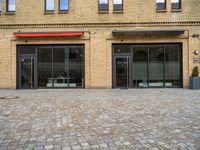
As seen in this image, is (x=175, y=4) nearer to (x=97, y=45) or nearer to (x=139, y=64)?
(x=139, y=64)

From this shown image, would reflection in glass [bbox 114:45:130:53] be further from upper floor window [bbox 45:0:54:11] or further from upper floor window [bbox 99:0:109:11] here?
upper floor window [bbox 45:0:54:11]

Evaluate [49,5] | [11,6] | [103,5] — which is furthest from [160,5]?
[11,6]

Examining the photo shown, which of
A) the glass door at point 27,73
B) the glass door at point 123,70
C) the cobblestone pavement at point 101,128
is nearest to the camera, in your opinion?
the cobblestone pavement at point 101,128

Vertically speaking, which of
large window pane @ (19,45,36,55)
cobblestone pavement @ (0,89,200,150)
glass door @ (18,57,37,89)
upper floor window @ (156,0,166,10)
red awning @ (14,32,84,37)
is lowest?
cobblestone pavement @ (0,89,200,150)

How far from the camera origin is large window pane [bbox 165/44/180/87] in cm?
1877

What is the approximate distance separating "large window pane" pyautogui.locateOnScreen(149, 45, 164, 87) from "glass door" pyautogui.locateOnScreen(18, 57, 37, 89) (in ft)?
29.1

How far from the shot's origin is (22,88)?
18953 millimetres

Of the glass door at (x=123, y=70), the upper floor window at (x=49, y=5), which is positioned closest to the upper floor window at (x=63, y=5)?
the upper floor window at (x=49, y=5)

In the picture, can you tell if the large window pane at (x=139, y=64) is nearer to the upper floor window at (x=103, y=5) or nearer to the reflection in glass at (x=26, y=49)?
the upper floor window at (x=103, y=5)

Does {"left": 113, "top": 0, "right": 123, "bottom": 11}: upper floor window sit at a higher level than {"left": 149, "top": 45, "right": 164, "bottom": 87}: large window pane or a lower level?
higher

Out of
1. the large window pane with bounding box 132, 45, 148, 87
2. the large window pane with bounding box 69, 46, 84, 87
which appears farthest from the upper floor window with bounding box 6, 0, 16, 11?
the large window pane with bounding box 132, 45, 148, 87

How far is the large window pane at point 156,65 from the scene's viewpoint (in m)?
18.8

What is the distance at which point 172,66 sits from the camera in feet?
61.6

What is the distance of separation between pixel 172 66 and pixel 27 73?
11.1 m
